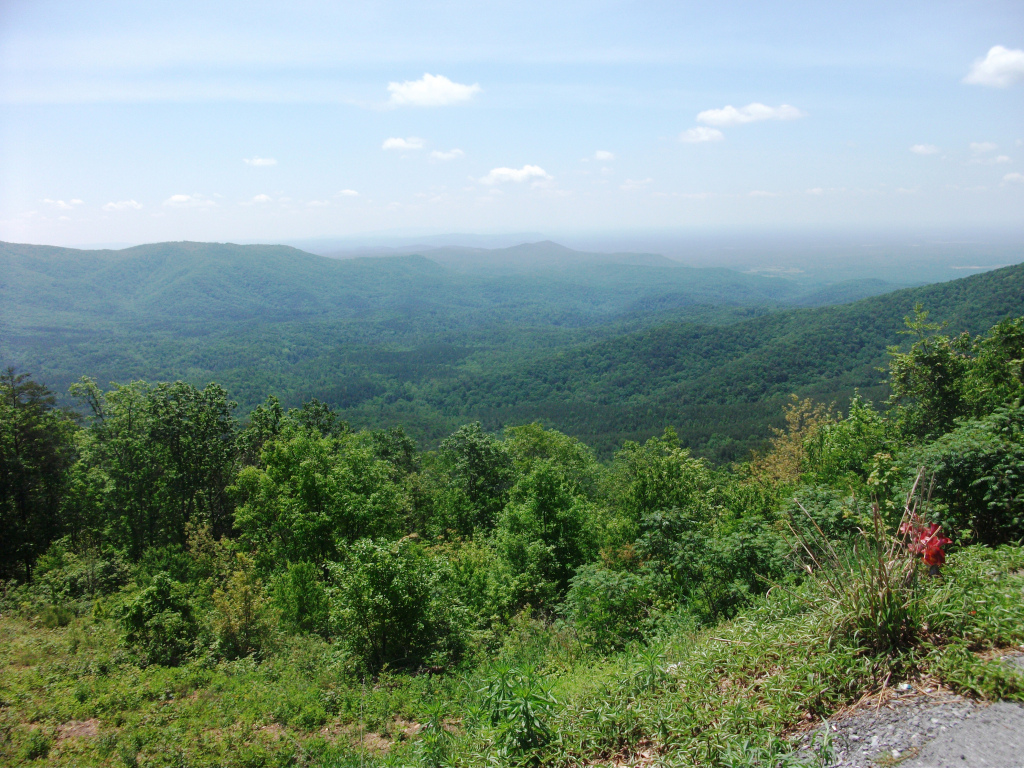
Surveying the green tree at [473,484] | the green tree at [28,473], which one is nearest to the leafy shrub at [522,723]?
the green tree at [473,484]

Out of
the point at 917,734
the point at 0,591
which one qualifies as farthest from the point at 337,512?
the point at 917,734

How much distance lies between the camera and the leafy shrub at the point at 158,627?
1004 centimetres

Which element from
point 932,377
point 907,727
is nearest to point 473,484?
point 932,377

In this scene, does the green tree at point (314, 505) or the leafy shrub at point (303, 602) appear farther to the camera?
the green tree at point (314, 505)

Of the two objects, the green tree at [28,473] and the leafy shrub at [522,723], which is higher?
the leafy shrub at [522,723]

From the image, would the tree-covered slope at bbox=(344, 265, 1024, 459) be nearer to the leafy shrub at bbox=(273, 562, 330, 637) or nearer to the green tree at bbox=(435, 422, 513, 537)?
the green tree at bbox=(435, 422, 513, 537)

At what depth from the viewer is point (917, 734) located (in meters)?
3.59

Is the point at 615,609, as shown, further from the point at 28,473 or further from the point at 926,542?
the point at 28,473

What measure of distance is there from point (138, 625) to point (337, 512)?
649 cm

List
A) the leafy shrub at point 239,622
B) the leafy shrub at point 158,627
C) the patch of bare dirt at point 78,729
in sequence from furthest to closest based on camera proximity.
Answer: the leafy shrub at point 239,622
the leafy shrub at point 158,627
the patch of bare dirt at point 78,729

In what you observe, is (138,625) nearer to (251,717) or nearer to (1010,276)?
(251,717)

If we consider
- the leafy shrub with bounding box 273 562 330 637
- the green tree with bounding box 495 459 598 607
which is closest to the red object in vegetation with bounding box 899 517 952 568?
the green tree with bounding box 495 459 598 607

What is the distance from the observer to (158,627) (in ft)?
33.6

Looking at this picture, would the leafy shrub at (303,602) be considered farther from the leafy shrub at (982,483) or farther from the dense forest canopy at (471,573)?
the leafy shrub at (982,483)
